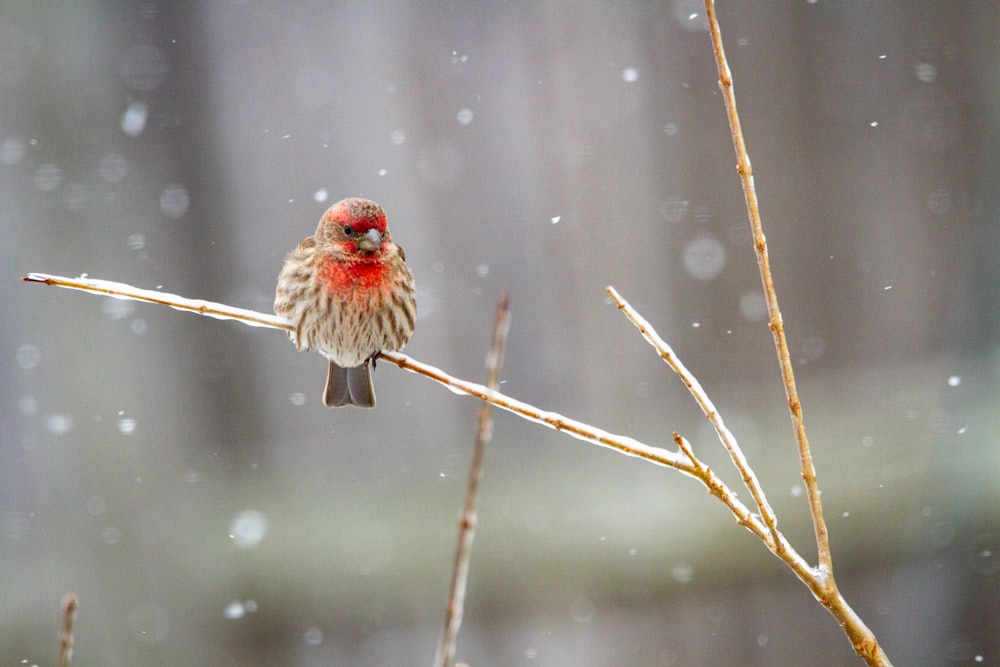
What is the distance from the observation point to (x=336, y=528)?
332 centimetres

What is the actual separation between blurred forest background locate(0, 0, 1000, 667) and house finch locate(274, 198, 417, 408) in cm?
130

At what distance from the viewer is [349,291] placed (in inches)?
70.4

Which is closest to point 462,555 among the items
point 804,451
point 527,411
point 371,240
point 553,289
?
point 527,411

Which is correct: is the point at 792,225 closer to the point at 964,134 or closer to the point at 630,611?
the point at 964,134

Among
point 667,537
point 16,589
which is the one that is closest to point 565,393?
point 667,537

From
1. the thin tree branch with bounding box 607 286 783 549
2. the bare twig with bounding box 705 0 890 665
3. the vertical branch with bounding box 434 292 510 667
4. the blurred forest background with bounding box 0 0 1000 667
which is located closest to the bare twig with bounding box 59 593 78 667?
the vertical branch with bounding box 434 292 510 667

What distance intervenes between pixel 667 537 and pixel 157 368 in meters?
1.87

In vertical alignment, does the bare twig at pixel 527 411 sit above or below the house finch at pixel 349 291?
below

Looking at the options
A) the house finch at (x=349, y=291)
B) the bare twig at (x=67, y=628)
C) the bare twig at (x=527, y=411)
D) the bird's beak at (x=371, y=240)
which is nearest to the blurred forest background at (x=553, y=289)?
the house finch at (x=349, y=291)

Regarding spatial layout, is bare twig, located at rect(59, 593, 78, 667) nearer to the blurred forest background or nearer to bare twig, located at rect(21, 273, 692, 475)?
bare twig, located at rect(21, 273, 692, 475)

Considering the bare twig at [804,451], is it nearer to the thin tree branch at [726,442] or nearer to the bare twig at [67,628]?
the thin tree branch at [726,442]

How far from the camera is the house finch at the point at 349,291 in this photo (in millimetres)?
1678

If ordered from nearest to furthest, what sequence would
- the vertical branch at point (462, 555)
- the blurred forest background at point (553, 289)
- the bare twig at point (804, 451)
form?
1. the vertical branch at point (462, 555)
2. the bare twig at point (804, 451)
3. the blurred forest background at point (553, 289)

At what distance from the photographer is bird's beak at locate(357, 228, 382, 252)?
166 centimetres
